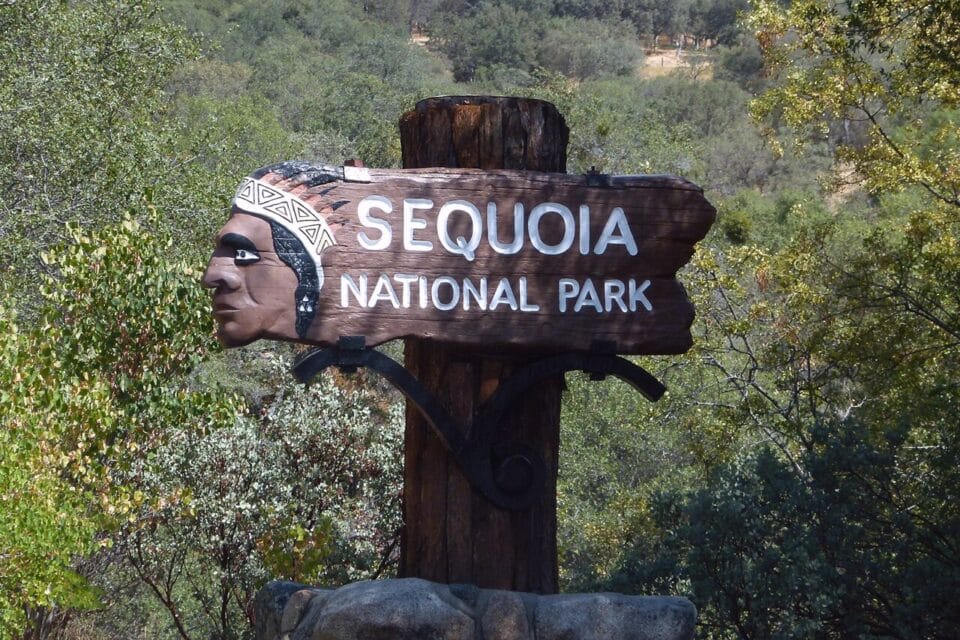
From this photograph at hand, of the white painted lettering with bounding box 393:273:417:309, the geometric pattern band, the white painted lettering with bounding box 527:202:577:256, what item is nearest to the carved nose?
the geometric pattern band

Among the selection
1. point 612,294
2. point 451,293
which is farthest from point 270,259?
point 612,294

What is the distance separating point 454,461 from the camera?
420cm

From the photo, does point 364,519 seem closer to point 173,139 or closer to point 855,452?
point 855,452

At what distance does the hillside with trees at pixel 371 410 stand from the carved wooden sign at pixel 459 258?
2116mm

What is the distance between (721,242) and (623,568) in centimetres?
1084

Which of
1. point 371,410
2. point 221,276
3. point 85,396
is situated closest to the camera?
point 221,276

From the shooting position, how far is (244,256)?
12.8ft

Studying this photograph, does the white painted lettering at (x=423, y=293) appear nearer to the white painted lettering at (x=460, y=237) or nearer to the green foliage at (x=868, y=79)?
Result: the white painted lettering at (x=460, y=237)

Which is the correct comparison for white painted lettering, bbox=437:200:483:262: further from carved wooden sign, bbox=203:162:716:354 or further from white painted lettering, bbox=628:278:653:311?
white painted lettering, bbox=628:278:653:311

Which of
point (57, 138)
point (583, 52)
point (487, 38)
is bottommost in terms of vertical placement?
point (57, 138)

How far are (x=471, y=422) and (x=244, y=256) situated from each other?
1029 mm

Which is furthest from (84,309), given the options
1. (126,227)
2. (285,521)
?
(285,521)

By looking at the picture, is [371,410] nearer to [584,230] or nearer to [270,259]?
[584,230]

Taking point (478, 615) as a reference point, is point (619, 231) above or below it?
above
